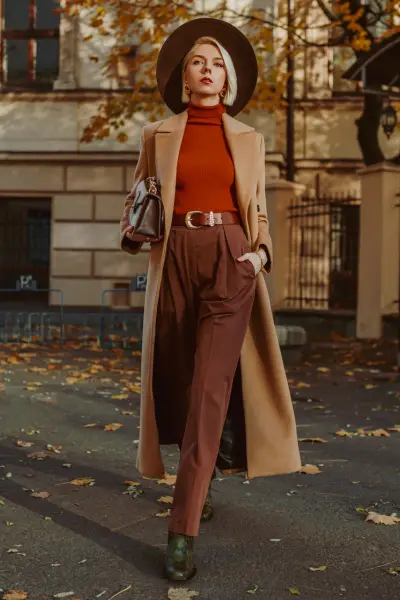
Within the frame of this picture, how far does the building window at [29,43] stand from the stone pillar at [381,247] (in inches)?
413

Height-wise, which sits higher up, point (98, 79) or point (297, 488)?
point (98, 79)

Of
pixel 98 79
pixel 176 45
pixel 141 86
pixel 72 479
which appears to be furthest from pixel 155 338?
pixel 98 79

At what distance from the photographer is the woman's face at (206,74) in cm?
344

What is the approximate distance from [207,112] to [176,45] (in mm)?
335

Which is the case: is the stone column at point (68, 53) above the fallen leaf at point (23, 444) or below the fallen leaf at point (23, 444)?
above

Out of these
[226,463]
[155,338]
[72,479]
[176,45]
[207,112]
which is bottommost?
[72,479]

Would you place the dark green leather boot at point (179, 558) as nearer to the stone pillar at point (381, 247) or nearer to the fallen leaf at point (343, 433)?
the fallen leaf at point (343, 433)

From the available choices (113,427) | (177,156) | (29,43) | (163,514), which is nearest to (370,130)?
Answer: (29,43)

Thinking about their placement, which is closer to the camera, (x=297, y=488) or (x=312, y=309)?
(x=297, y=488)

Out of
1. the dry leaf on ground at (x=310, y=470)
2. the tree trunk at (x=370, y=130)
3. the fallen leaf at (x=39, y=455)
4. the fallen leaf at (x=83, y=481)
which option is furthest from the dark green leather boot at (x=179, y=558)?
the tree trunk at (x=370, y=130)

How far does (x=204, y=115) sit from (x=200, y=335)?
917 millimetres

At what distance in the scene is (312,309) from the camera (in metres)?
13.6

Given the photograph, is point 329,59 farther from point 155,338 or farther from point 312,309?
point 155,338

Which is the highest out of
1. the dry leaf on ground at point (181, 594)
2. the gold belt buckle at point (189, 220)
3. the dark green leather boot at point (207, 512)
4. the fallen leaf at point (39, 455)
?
the gold belt buckle at point (189, 220)
